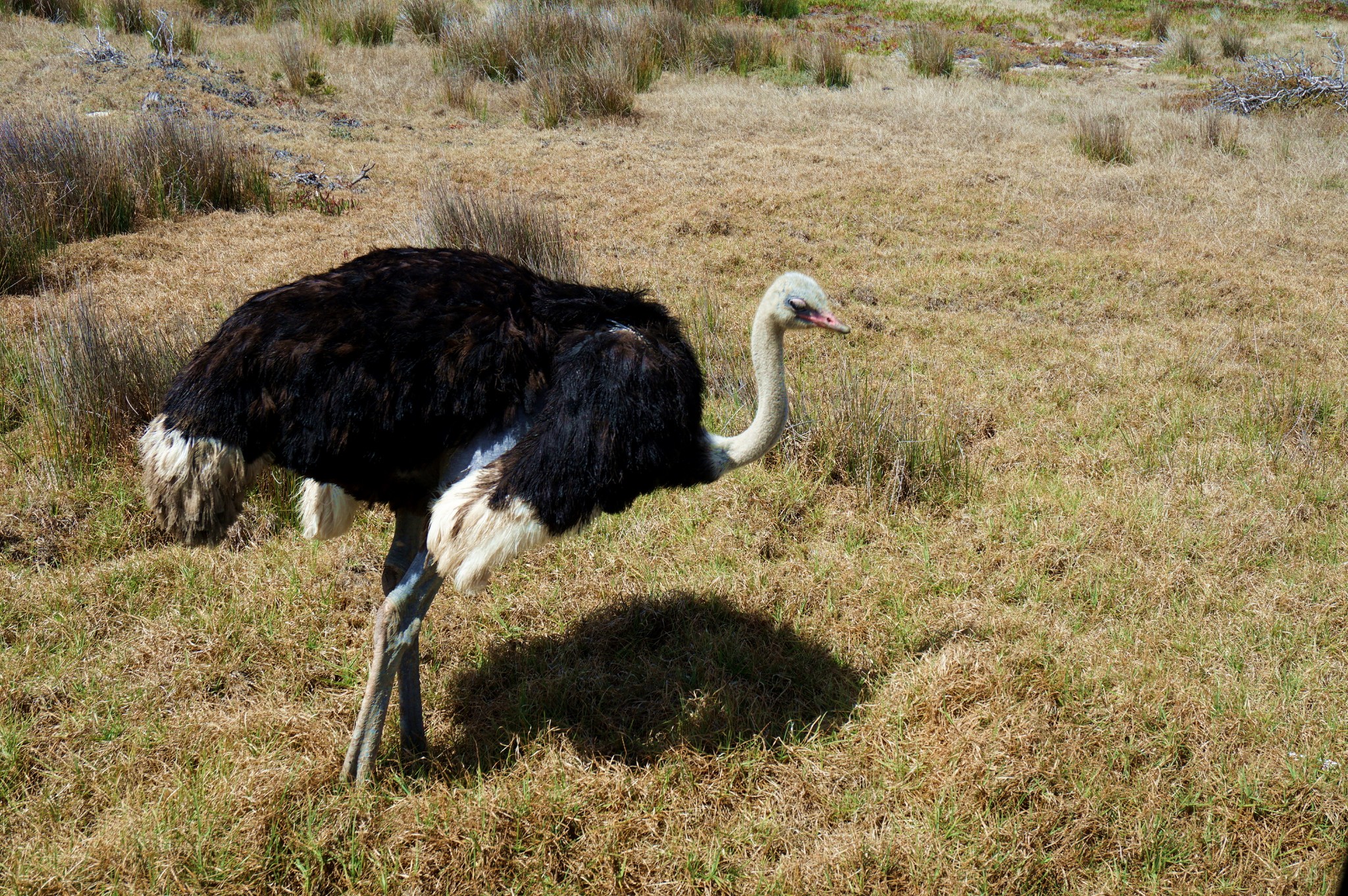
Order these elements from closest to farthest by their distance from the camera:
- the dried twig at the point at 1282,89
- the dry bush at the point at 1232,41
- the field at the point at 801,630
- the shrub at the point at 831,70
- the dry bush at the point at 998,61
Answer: the field at the point at 801,630, the dried twig at the point at 1282,89, the shrub at the point at 831,70, the dry bush at the point at 998,61, the dry bush at the point at 1232,41

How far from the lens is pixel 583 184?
8758 mm

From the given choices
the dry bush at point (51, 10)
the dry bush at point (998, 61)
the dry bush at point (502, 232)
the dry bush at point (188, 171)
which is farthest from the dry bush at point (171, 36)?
the dry bush at point (998, 61)

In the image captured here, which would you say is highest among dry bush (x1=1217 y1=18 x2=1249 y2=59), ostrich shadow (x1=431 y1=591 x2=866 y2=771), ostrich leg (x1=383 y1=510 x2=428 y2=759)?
dry bush (x1=1217 y1=18 x2=1249 y2=59)

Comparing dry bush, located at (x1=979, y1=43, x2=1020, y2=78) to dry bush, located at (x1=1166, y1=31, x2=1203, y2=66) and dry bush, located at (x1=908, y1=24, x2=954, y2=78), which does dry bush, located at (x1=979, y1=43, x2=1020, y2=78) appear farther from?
dry bush, located at (x1=1166, y1=31, x2=1203, y2=66)

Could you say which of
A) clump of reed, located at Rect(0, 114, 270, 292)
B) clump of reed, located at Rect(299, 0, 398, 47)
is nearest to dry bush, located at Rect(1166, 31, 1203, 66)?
clump of reed, located at Rect(299, 0, 398, 47)

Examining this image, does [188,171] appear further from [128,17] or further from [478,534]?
[128,17]

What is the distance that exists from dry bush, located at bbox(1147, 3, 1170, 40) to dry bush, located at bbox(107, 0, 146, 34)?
57.3ft

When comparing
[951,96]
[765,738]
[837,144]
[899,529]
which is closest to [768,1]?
[951,96]

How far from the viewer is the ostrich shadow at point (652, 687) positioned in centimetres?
317

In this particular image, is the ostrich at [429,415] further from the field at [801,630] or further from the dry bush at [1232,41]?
the dry bush at [1232,41]

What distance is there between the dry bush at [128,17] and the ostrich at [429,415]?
1266 centimetres

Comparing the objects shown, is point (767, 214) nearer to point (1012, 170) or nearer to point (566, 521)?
point (1012, 170)

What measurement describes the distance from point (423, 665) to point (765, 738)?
1209 millimetres

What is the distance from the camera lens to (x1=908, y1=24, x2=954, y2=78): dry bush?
15.0 m
